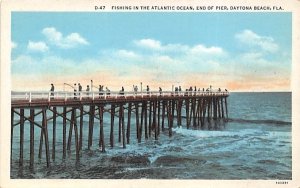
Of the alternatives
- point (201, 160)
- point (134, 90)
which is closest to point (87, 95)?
point (134, 90)

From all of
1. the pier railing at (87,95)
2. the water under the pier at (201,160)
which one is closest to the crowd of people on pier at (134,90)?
the pier railing at (87,95)

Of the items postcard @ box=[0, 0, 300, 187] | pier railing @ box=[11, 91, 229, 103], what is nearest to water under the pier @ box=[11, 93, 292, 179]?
postcard @ box=[0, 0, 300, 187]

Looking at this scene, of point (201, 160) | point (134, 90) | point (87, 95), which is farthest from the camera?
point (134, 90)

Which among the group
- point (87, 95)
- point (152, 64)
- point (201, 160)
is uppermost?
point (152, 64)

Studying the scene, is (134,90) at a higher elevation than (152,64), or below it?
below

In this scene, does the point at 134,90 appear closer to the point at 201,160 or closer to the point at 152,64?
the point at 152,64

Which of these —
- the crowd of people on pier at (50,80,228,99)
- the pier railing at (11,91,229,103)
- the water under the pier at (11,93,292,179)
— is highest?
the crowd of people on pier at (50,80,228,99)

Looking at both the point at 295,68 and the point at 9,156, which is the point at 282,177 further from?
the point at 9,156

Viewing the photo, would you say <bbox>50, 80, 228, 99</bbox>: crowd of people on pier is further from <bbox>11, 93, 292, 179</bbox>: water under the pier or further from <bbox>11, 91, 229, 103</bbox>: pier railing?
<bbox>11, 93, 292, 179</bbox>: water under the pier

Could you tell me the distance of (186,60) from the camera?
5.59 m

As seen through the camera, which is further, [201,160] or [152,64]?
[201,160]

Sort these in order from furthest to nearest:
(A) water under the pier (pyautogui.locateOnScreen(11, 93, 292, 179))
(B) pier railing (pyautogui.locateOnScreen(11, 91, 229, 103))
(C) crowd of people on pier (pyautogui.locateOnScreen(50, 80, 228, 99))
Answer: (C) crowd of people on pier (pyautogui.locateOnScreen(50, 80, 228, 99))
(A) water under the pier (pyautogui.locateOnScreen(11, 93, 292, 179))
(B) pier railing (pyautogui.locateOnScreen(11, 91, 229, 103))

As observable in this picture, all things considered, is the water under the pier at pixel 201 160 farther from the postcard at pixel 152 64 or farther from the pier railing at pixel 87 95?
the pier railing at pixel 87 95

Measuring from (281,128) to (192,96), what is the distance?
1.65m
